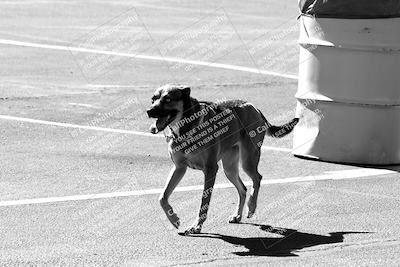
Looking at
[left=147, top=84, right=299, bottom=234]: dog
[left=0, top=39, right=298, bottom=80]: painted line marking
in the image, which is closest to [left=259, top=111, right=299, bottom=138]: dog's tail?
[left=147, top=84, right=299, bottom=234]: dog

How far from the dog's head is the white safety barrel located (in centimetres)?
396

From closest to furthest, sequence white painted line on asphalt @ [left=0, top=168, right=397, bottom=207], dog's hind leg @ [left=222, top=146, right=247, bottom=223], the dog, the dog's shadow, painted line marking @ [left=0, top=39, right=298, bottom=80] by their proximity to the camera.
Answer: the dog's shadow
the dog
dog's hind leg @ [left=222, top=146, right=247, bottom=223]
white painted line on asphalt @ [left=0, top=168, right=397, bottom=207]
painted line marking @ [left=0, top=39, right=298, bottom=80]

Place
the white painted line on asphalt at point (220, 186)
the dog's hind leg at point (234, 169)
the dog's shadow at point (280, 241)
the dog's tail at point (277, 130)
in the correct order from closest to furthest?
the dog's shadow at point (280, 241) → the dog's hind leg at point (234, 169) → the white painted line on asphalt at point (220, 186) → the dog's tail at point (277, 130)

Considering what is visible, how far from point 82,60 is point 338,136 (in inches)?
301

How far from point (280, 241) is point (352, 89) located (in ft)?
12.6

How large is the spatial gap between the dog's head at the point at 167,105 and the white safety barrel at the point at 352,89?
3961mm

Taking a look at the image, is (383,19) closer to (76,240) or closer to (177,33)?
(76,240)

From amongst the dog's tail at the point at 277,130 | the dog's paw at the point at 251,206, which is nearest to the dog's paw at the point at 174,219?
the dog's paw at the point at 251,206

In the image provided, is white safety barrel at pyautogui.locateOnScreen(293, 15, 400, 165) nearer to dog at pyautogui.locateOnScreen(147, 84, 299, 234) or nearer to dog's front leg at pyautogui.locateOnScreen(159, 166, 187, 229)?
dog at pyautogui.locateOnScreen(147, 84, 299, 234)

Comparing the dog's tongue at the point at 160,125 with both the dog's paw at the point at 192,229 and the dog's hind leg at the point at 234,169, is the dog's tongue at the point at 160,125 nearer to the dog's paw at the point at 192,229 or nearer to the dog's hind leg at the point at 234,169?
the dog's paw at the point at 192,229

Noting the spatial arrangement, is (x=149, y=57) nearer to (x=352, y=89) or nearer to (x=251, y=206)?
(x=352, y=89)

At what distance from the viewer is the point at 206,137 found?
9.62 m

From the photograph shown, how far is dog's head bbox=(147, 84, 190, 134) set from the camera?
9281 mm

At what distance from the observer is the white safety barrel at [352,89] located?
12.8m
